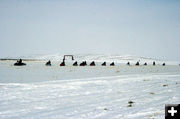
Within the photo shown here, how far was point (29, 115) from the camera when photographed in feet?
18.8

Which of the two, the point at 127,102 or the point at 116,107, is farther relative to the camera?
the point at 127,102

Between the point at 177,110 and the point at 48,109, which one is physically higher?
the point at 177,110

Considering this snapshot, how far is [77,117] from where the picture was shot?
545 cm

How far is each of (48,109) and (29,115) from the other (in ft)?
2.32

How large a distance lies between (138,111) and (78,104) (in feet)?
6.06

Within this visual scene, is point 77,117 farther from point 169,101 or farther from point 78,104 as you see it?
point 169,101

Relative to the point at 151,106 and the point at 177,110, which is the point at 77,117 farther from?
the point at 177,110

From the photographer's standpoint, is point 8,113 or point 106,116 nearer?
point 106,116

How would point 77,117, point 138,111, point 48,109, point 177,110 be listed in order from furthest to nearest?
point 48,109, point 138,111, point 77,117, point 177,110

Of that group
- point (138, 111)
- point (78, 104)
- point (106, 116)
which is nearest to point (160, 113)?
point (138, 111)

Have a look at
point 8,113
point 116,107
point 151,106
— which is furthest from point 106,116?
point 8,113

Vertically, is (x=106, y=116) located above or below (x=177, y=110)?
below

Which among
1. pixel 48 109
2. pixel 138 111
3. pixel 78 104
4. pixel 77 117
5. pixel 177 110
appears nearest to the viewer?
pixel 177 110

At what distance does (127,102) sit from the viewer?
283 inches
